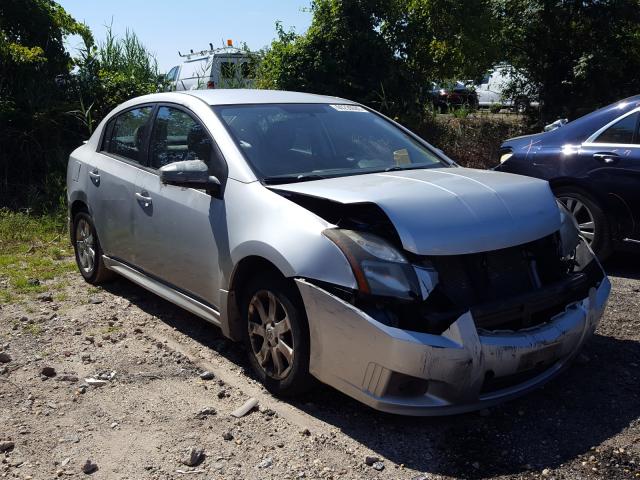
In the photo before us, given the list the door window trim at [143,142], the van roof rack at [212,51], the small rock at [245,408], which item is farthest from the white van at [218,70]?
the small rock at [245,408]

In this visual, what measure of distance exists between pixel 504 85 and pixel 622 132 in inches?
275

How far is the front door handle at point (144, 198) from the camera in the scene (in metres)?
4.86

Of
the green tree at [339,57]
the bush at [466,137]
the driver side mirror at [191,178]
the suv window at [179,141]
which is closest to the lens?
the driver side mirror at [191,178]

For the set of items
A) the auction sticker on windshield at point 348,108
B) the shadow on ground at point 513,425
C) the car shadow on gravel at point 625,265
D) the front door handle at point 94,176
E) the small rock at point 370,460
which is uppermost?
the auction sticker on windshield at point 348,108

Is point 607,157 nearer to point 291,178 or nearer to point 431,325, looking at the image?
point 291,178

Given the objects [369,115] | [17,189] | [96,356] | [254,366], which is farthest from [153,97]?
[17,189]

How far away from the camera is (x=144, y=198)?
4.90m

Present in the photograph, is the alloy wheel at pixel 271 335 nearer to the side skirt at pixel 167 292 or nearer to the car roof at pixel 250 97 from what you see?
the side skirt at pixel 167 292

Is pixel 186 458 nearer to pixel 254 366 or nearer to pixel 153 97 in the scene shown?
pixel 254 366

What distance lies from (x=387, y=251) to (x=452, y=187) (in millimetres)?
644

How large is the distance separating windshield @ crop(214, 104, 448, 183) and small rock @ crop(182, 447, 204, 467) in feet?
5.20

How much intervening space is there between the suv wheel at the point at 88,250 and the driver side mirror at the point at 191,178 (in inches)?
73.2

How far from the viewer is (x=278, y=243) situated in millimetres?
3676

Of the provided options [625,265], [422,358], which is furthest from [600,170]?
[422,358]
